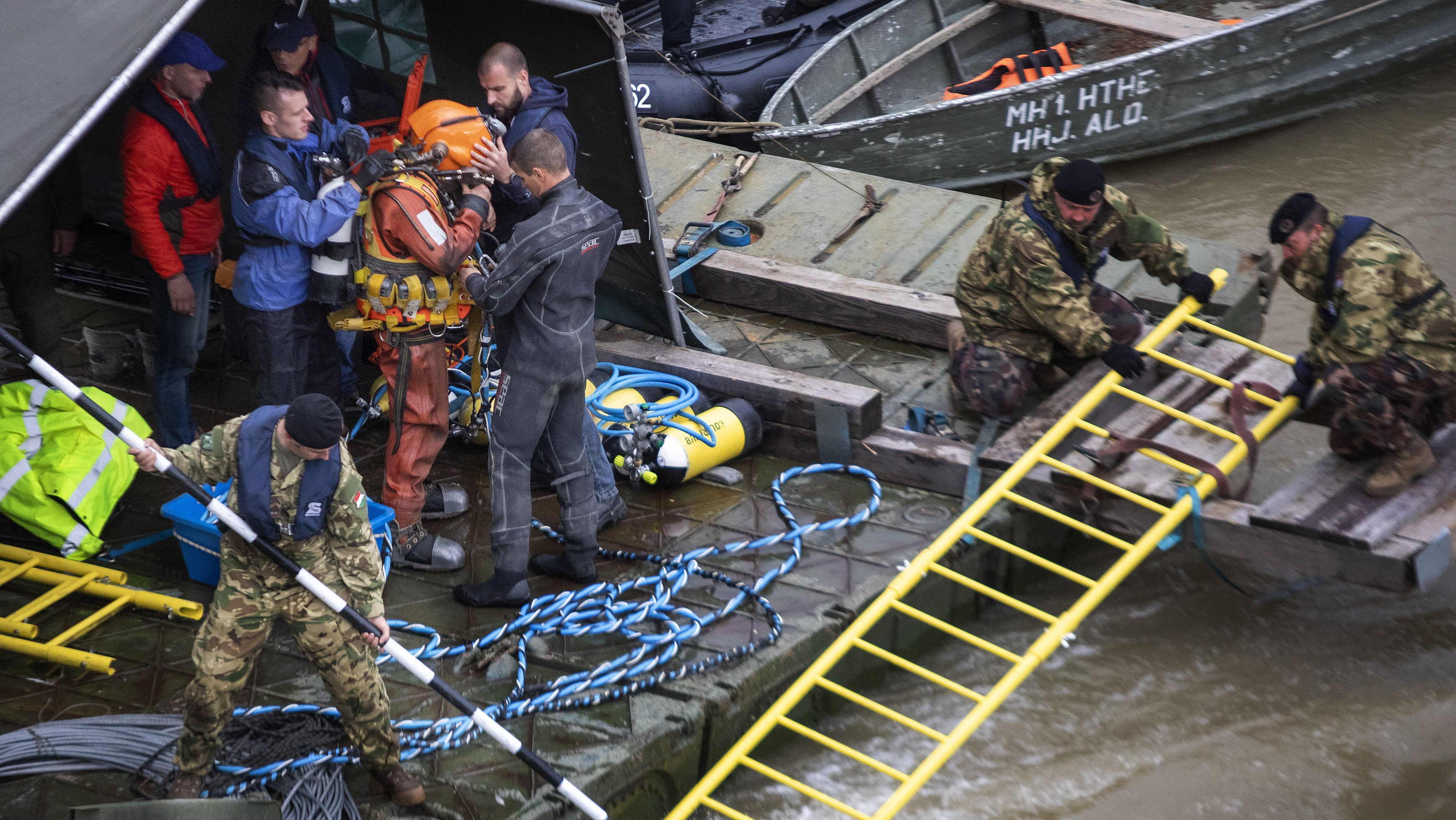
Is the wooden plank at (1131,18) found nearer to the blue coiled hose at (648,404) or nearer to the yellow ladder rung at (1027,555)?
the blue coiled hose at (648,404)

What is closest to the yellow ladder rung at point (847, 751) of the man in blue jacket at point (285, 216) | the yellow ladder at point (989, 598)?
the yellow ladder at point (989, 598)

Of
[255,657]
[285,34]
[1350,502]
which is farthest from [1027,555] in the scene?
[285,34]

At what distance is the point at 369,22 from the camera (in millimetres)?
6602

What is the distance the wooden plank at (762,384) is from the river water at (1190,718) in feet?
3.74

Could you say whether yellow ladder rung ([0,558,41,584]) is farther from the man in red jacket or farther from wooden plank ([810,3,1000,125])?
wooden plank ([810,3,1000,125])

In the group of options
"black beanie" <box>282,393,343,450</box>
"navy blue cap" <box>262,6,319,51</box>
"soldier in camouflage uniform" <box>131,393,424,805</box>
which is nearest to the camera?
"black beanie" <box>282,393,343,450</box>

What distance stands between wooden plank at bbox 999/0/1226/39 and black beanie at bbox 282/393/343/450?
26.4ft

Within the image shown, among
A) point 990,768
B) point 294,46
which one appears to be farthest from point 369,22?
point 990,768

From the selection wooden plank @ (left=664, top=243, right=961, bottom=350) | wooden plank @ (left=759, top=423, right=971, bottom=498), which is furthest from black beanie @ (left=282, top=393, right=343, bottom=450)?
wooden plank @ (left=664, top=243, right=961, bottom=350)

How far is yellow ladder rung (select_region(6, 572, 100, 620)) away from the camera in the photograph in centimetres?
491

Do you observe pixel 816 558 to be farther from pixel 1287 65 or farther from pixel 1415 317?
pixel 1287 65

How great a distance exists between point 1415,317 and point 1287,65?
19.5 ft

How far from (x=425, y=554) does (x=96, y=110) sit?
2178 mm

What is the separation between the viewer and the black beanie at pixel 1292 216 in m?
5.15
